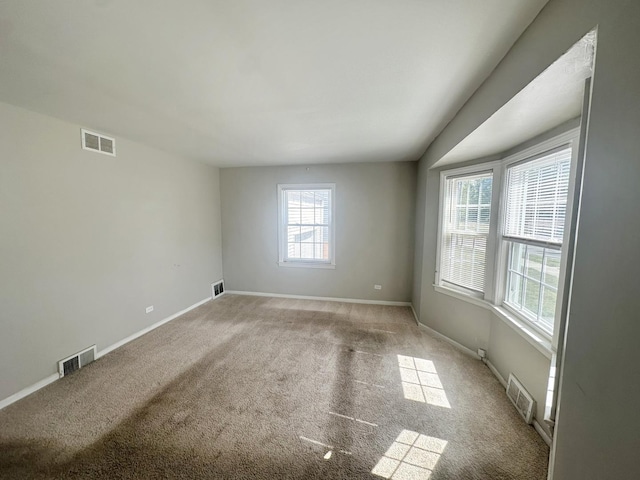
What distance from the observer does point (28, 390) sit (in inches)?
80.5

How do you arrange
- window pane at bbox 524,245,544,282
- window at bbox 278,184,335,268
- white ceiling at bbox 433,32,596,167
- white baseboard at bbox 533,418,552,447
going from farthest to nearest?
window at bbox 278,184,335,268 < window pane at bbox 524,245,544,282 < white baseboard at bbox 533,418,552,447 < white ceiling at bbox 433,32,596,167

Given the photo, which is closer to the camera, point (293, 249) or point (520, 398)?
point (520, 398)

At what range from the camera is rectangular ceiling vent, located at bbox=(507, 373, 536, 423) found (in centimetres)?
174

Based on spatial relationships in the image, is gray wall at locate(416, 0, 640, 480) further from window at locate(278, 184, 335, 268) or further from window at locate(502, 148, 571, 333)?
window at locate(278, 184, 335, 268)

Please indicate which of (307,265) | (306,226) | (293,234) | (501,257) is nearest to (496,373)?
(501,257)

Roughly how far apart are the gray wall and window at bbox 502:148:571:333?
114 cm

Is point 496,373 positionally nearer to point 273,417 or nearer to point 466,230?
point 466,230

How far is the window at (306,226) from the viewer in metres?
4.40

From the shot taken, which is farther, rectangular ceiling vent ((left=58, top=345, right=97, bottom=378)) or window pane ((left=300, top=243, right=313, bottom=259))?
window pane ((left=300, top=243, right=313, bottom=259))

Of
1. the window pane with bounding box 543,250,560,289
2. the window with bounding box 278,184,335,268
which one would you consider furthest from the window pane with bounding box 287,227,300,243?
the window pane with bounding box 543,250,560,289

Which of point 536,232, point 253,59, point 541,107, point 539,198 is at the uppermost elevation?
point 253,59

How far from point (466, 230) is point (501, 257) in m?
0.53

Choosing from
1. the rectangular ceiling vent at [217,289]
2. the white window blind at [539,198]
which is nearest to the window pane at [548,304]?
the white window blind at [539,198]

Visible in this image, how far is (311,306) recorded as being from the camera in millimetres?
4168
